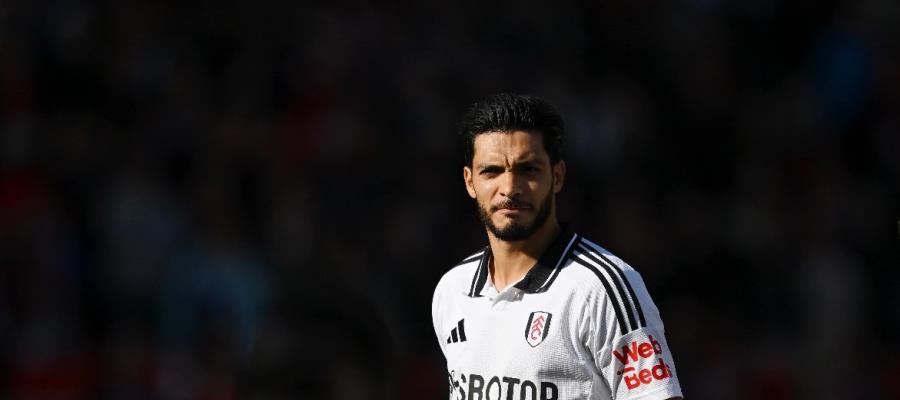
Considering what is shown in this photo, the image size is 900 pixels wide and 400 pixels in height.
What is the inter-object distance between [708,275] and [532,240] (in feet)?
19.5

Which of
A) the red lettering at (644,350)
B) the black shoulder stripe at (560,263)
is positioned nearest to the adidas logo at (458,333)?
the black shoulder stripe at (560,263)

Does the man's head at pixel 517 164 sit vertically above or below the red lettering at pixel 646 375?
above

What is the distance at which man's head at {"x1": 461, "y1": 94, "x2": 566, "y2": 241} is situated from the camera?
4055mm

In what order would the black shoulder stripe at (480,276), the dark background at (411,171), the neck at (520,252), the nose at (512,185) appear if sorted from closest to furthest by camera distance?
the nose at (512,185), the neck at (520,252), the black shoulder stripe at (480,276), the dark background at (411,171)

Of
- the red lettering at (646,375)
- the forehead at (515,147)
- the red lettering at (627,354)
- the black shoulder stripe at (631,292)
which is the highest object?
the forehead at (515,147)

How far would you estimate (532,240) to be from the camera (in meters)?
4.21

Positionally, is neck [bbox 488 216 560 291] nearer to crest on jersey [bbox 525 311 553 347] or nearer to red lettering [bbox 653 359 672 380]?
crest on jersey [bbox 525 311 553 347]

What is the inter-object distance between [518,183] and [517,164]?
0.06 metres

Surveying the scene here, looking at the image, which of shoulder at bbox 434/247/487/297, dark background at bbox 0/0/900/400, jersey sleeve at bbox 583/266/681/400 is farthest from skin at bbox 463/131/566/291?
dark background at bbox 0/0/900/400

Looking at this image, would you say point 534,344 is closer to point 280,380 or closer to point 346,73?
point 280,380

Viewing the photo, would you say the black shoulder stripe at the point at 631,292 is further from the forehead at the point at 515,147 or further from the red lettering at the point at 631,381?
the forehead at the point at 515,147

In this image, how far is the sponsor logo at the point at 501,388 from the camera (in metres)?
3.92

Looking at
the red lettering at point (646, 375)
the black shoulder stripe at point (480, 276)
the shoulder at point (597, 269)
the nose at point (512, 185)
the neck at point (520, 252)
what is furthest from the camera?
the black shoulder stripe at point (480, 276)

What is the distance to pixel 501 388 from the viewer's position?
4.00 meters
